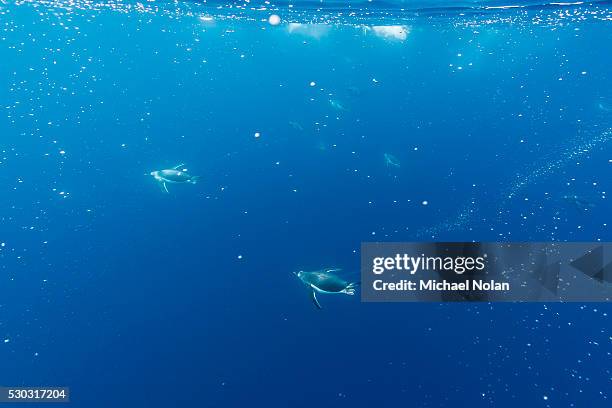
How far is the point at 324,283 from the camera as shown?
4809 mm

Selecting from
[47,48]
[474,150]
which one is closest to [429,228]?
[474,150]

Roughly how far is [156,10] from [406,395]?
12.5 meters

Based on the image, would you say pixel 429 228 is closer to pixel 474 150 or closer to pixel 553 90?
pixel 474 150

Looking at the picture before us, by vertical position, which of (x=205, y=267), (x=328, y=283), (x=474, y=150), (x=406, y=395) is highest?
(x=474, y=150)

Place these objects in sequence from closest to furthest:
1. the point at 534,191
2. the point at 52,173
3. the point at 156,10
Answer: the point at 156,10, the point at 534,191, the point at 52,173

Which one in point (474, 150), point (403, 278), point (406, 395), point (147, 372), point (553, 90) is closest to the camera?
point (403, 278)

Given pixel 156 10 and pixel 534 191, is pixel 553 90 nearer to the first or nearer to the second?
pixel 534 191

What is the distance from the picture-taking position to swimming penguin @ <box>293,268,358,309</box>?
184 inches

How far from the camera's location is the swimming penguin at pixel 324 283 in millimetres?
4672

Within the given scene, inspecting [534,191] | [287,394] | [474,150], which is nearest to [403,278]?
[287,394]

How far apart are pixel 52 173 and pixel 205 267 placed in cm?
2201

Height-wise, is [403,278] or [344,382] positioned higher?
[403,278]

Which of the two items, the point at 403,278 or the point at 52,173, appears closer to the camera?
the point at 403,278

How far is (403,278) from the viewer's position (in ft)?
18.9
